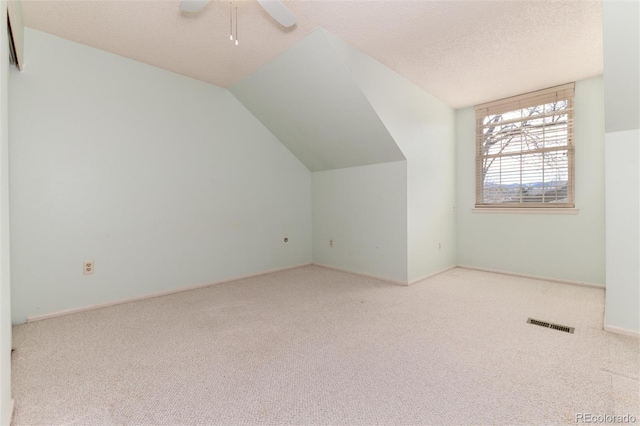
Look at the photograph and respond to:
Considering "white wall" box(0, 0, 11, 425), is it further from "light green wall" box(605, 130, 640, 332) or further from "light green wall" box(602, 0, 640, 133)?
"light green wall" box(605, 130, 640, 332)

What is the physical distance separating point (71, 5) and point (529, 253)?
508 centimetres

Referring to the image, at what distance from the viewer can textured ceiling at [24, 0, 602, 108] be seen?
209 cm

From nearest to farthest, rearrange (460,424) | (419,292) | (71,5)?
1. (460,424)
2. (71,5)
3. (419,292)

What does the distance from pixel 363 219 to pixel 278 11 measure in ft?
8.33

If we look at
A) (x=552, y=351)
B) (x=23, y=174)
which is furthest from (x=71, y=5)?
(x=552, y=351)

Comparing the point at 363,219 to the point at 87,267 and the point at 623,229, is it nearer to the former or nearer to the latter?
the point at 623,229

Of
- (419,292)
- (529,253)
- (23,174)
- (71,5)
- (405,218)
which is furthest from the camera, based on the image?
(529,253)

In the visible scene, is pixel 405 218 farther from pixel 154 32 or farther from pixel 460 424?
pixel 154 32

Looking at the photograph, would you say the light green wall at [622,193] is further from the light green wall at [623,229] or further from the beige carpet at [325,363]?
the beige carpet at [325,363]

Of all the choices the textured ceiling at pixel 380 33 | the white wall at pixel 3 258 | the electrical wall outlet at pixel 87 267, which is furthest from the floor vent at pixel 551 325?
the electrical wall outlet at pixel 87 267

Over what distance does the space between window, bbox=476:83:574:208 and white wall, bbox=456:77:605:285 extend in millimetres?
93

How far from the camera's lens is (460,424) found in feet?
4.15

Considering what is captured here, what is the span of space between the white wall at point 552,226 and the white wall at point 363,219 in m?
1.42

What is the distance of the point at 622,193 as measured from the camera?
2.08m
